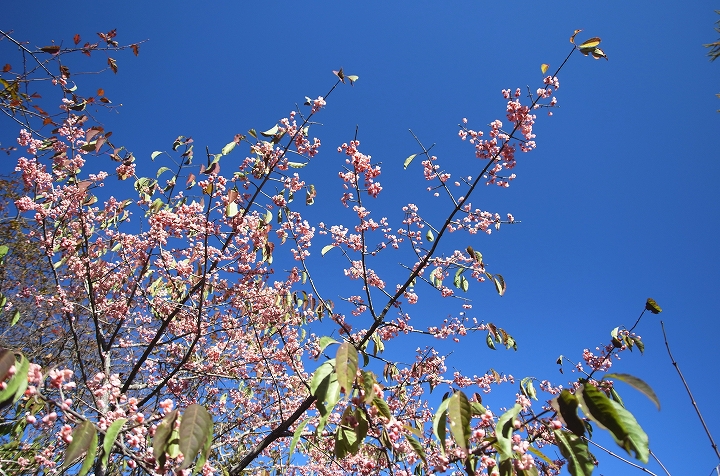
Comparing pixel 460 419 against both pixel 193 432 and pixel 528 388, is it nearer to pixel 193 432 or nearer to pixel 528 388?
pixel 193 432

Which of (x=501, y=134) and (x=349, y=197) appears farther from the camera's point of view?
(x=349, y=197)

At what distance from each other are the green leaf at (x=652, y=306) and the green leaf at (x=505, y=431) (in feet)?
6.68

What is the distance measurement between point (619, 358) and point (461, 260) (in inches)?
70.5

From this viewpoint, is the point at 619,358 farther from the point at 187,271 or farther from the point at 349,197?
the point at 187,271

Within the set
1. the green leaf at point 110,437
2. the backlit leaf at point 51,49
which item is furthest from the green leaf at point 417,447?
the backlit leaf at point 51,49

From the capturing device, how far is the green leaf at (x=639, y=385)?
40.9 inches

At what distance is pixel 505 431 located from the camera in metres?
1.26

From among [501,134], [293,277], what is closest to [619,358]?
[501,134]

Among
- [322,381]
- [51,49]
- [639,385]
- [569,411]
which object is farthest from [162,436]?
[51,49]

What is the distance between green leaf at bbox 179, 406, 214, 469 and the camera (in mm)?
1125

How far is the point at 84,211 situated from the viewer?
362 cm

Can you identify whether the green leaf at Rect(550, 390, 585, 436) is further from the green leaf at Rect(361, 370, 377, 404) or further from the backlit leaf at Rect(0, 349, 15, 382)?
the backlit leaf at Rect(0, 349, 15, 382)

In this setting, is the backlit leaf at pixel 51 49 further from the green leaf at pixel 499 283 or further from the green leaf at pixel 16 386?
the green leaf at pixel 499 283

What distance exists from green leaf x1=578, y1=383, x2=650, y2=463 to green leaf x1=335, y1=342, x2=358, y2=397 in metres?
0.74
